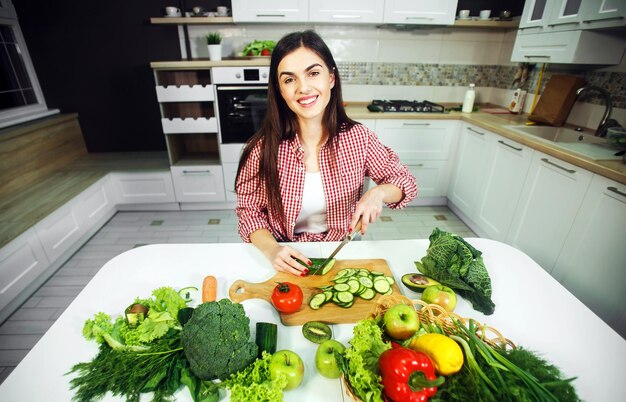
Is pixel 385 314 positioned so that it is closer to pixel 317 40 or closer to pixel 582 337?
pixel 582 337

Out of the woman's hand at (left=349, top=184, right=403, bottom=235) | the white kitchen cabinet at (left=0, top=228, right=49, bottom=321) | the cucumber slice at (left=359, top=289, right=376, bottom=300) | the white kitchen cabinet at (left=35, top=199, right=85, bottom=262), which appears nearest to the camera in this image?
the cucumber slice at (left=359, top=289, right=376, bottom=300)

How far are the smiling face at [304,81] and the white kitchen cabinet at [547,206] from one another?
1568 millimetres

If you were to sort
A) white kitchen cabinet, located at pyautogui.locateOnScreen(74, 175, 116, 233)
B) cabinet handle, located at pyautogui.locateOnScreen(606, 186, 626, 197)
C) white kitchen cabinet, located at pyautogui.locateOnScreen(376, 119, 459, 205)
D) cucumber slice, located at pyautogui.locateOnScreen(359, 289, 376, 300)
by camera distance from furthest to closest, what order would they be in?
white kitchen cabinet, located at pyautogui.locateOnScreen(376, 119, 459, 205), white kitchen cabinet, located at pyautogui.locateOnScreen(74, 175, 116, 233), cabinet handle, located at pyautogui.locateOnScreen(606, 186, 626, 197), cucumber slice, located at pyautogui.locateOnScreen(359, 289, 376, 300)

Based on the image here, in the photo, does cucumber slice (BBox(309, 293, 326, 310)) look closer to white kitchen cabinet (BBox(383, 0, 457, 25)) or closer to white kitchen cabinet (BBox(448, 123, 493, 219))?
white kitchen cabinet (BBox(448, 123, 493, 219))

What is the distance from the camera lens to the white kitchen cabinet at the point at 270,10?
8.63 feet

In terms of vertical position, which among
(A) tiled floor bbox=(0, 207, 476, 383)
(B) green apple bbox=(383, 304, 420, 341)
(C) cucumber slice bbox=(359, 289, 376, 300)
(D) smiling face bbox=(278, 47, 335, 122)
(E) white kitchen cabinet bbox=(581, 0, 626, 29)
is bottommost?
(A) tiled floor bbox=(0, 207, 476, 383)

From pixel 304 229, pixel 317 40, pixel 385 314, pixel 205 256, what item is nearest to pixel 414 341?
pixel 385 314

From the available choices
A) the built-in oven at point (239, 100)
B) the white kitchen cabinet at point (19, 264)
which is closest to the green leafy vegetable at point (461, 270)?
the built-in oven at point (239, 100)

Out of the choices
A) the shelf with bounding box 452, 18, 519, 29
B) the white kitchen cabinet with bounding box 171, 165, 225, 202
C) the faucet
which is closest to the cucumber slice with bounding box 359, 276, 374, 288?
the faucet

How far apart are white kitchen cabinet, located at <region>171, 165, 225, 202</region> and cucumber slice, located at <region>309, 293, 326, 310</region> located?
2.35 metres

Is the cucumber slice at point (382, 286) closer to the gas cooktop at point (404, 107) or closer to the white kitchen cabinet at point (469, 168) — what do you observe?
the white kitchen cabinet at point (469, 168)

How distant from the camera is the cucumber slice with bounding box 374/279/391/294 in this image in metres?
0.91

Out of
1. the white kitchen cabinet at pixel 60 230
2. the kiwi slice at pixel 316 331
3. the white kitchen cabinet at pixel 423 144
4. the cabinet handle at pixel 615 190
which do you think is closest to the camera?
the kiwi slice at pixel 316 331

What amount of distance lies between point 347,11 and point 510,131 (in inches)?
65.5
